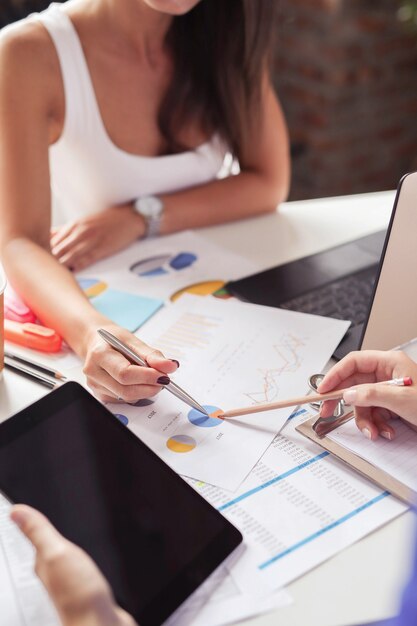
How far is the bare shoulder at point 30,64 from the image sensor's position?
3.71 feet

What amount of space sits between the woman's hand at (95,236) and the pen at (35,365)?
258 mm

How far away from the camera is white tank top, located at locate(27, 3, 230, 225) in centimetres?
121

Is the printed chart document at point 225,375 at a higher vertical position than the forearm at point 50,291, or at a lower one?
lower

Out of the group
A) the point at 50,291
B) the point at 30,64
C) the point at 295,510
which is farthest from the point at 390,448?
the point at 30,64

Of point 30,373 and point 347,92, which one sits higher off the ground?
point 30,373

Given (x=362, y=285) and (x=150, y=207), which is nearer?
(x=362, y=285)

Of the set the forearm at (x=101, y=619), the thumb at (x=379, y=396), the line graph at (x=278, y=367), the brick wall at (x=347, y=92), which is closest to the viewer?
the forearm at (x=101, y=619)

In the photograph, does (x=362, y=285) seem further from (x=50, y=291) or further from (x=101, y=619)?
(x=101, y=619)

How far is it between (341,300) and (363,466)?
36cm

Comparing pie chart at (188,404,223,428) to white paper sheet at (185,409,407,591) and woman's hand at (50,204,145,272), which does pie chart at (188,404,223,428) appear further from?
woman's hand at (50,204,145,272)

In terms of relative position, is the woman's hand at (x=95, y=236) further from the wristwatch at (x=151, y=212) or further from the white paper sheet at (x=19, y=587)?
the white paper sheet at (x=19, y=587)

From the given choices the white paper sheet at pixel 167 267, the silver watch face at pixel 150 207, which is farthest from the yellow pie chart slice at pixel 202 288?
the silver watch face at pixel 150 207

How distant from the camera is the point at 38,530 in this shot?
1.90 feet

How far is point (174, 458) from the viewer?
772 mm
